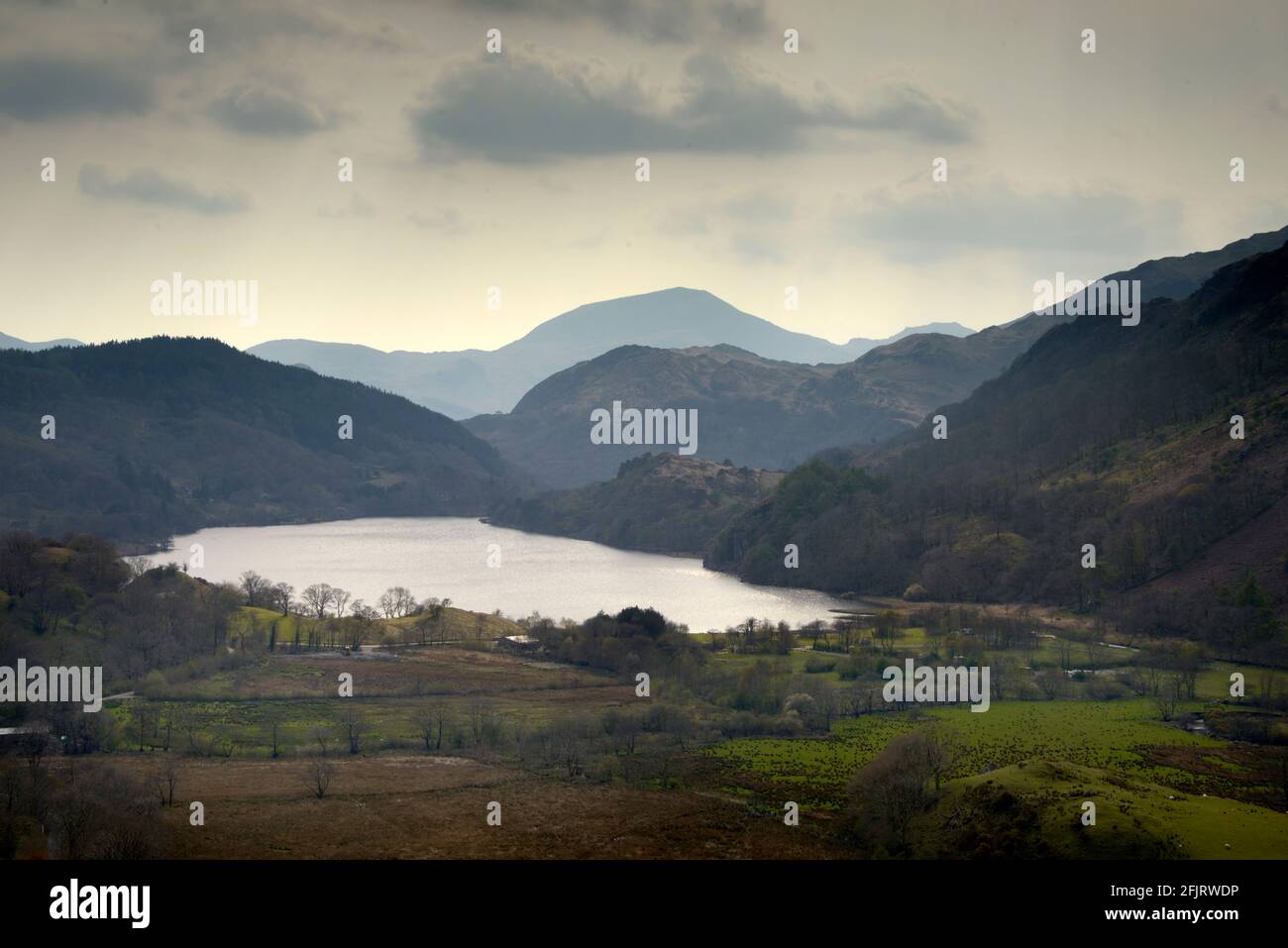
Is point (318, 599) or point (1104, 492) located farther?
point (1104, 492)

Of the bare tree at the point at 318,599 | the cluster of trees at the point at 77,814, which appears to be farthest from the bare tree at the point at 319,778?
the bare tree at the point at 318,599

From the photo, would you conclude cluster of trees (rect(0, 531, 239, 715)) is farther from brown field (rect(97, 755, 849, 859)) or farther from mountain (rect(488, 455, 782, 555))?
mountain (rect(488, 455, 782, 555))

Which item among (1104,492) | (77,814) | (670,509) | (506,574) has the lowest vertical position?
(77,814)

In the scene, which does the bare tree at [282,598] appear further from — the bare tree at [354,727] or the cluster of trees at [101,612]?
the bare tree at [354,727]

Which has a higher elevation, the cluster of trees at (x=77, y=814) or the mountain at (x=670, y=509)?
the mountain at (x=670, y=509)

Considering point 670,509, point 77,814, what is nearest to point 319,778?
point 77,814

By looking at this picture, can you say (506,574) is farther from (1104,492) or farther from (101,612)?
(1104,492)
